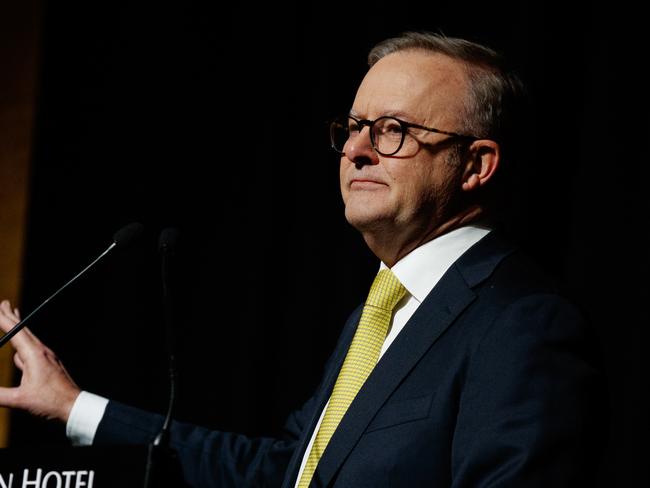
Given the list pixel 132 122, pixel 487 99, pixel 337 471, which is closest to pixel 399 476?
pixel 337 471

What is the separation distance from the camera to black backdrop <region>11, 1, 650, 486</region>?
2.60 meters

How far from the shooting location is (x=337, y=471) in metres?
1.34

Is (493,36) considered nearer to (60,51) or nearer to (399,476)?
(60,51)

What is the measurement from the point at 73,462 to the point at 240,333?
1292mm

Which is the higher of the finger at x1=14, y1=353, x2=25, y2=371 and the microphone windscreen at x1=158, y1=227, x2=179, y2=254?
the microphone windscreen at x1=158, y1=227, x2=179, y2=254

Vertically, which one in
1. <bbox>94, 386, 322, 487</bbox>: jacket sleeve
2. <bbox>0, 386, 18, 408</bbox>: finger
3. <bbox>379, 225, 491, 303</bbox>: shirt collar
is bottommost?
<bbox>94, 386, 322, 487</bbox>: jacket sleeve

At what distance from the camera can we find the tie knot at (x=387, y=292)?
1.54 meters

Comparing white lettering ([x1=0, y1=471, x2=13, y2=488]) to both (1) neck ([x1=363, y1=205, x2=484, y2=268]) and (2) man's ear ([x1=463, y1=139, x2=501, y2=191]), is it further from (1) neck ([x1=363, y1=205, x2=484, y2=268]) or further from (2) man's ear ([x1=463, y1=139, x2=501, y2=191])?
(2) man's ear ([x1=463, y1=139, x2=501, y2=191])

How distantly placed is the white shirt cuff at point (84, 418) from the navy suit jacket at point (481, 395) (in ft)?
1.39

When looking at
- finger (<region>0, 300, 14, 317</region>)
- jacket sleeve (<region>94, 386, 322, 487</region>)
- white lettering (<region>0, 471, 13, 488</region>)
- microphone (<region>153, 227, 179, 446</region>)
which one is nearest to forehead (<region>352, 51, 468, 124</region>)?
microphone (<region>153, 227, 179, 446</region>)

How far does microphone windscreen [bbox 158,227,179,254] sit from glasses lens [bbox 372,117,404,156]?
0.40 m

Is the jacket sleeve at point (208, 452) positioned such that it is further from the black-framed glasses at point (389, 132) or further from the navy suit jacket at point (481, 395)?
the black-framed glasses at point (389, 132)

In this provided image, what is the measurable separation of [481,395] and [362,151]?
0.53m

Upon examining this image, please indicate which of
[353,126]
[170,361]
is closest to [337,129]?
[353,126]
